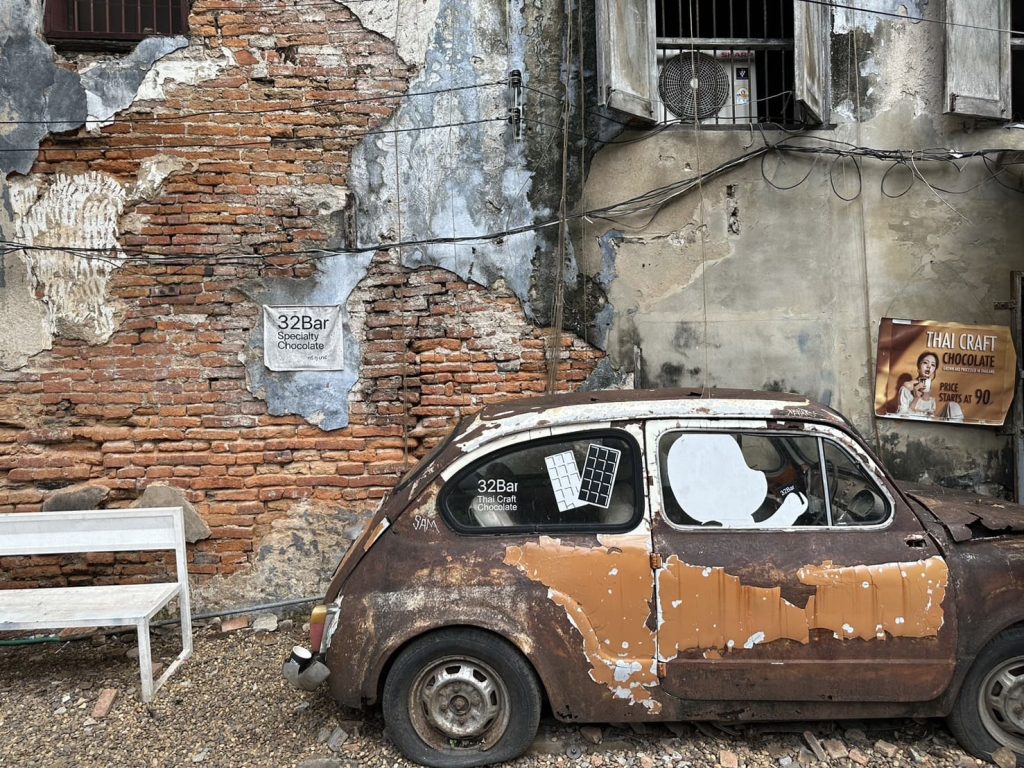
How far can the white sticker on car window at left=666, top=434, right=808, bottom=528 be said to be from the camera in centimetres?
335

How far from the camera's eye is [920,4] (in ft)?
18.0

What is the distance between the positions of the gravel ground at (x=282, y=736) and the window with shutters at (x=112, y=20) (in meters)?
4.23

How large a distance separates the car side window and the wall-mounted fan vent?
10.8ft

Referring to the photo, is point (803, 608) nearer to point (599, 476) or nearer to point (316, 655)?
point (599, 476)

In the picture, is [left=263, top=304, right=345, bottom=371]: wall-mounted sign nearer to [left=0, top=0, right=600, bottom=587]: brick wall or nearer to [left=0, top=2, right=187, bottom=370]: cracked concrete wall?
[left=0, top=0, right=600, bottom=587]: brick wall

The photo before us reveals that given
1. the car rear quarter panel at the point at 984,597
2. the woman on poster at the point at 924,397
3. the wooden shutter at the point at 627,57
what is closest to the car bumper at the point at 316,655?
the car rear quarter panel at the point at 984,597

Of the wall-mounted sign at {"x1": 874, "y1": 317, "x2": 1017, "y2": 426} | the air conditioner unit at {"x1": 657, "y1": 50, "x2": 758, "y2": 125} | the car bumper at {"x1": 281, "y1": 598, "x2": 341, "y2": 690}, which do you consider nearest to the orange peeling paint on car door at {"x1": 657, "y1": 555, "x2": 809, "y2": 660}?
the car bumper at {"x1": 281, "y1": 598, "x2": 341, "y2": 690}

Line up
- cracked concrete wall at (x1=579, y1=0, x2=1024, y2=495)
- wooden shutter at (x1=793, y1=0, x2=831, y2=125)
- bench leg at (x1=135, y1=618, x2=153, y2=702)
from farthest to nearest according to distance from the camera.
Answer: cracked concrete wall at (x1=579, y1=0, x2=1024, y2=495)
wooden shutter at (x1=793, y1=0, x2=831, y2=125)
bench leg at (x1=135, y1=618, x2=153, y2=702)

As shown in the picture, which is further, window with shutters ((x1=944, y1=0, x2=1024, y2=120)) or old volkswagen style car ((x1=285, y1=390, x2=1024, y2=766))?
window with shutters ((x1=944, y1=0, x2=1024, y2=120))

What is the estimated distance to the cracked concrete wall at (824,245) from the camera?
547 centimetres

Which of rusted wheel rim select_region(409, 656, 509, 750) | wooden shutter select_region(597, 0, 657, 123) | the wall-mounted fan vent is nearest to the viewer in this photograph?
rusted wheel rim select_region(409, 656, 509, 750)

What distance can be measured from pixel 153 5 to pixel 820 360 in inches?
215

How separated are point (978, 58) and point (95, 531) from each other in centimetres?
673

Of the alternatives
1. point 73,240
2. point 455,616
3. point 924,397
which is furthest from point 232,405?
point 924,397
